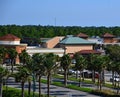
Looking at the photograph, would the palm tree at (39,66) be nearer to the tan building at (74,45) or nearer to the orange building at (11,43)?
the orange building at (11,43)

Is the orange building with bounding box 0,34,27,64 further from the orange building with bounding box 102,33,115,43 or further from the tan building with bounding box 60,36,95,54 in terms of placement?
the orange building with bounding box 102,33,115,43

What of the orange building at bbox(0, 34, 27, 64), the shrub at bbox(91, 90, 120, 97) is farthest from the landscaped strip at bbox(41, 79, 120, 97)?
the orange building at bbox(0, 34, 27, 64)

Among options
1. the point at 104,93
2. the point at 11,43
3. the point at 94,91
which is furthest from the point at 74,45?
the point at 104,93

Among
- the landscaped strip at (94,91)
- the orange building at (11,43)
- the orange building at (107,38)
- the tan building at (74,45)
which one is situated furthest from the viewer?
the orange building at (107,38)

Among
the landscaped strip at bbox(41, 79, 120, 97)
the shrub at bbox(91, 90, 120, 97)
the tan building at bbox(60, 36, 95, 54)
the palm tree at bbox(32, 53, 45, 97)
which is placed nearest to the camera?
the palm tree at bbox(32, 53, 45, 97)

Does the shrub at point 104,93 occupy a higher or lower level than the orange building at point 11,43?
lower

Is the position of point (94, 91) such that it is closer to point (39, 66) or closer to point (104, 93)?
point (104, 93)

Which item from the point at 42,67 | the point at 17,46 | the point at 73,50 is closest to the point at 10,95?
the point at 42,67

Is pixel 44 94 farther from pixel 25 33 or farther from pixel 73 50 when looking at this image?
pixel 25 33

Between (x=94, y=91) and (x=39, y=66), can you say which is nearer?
(x=39, y=66)

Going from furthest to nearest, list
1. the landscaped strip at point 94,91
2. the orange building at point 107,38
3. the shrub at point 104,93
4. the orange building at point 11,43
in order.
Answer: the orange building at point 107,38
the orange building at point 11,43
the landscaped strip at point 94,91
the shrub at point 104,93

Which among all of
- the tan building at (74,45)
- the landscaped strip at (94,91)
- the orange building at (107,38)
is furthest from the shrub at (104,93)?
the orange building at (107,38)

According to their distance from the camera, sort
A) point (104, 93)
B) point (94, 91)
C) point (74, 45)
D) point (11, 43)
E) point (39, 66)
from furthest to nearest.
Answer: point (74, 45) → point (11, 43) → point (94, 91) → point (104, 93) → point (39, 66)

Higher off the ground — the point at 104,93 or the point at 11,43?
the point at 11,43
